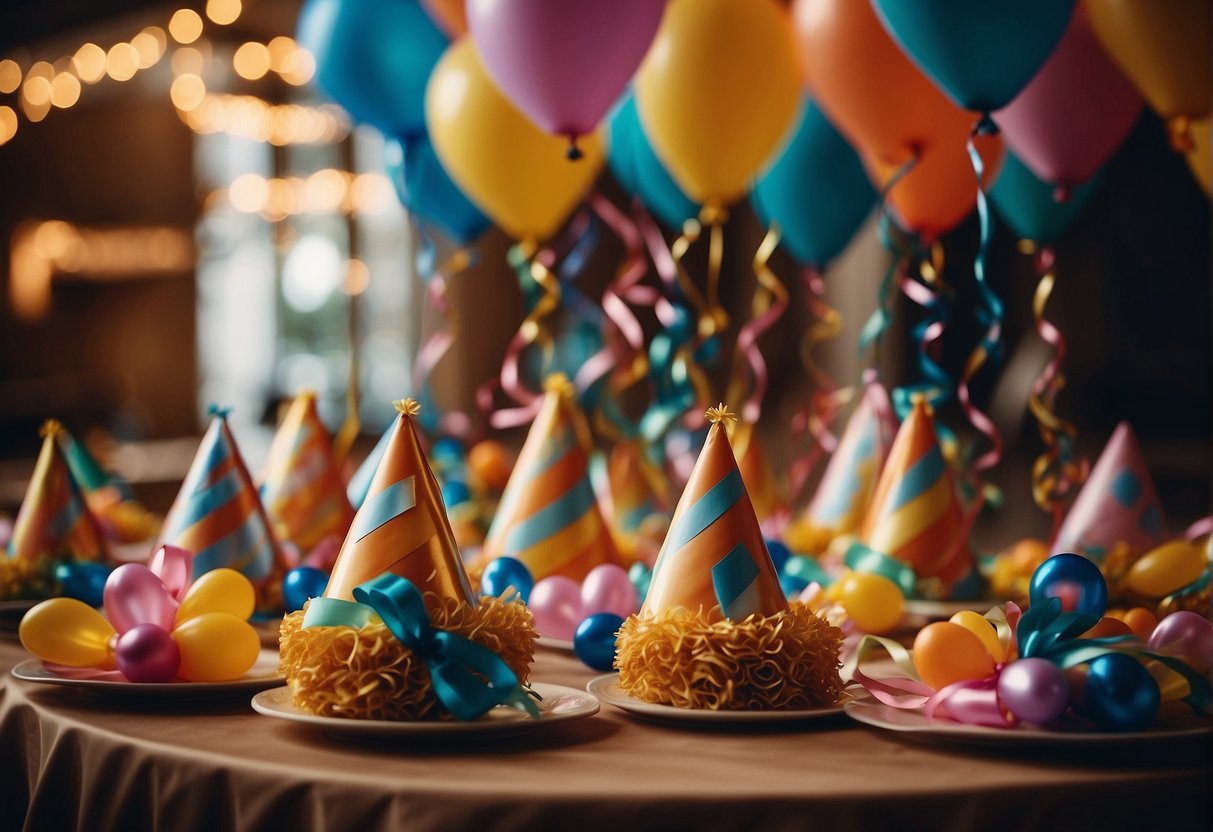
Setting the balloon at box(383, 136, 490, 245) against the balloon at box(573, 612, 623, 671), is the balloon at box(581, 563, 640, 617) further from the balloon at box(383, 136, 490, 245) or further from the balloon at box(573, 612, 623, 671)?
the balloon at box(383, 136, 490, 245)

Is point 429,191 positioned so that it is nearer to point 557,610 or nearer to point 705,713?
point 557,610

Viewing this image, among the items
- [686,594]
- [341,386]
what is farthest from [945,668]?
[341,386]

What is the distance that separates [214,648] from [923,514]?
1028mm

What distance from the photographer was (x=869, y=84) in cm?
211

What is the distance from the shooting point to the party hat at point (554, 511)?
A: 1.87m

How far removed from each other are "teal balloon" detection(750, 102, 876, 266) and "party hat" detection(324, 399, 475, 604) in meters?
1.45

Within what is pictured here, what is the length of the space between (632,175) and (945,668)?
1933 millimetres

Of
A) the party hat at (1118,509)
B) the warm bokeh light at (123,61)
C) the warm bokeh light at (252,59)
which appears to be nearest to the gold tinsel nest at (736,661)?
the party hat at (1118,509)

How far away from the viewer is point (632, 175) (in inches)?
118

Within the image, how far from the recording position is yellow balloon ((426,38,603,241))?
2430 millimetres

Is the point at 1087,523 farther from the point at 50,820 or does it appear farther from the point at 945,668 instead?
the point at 50,820

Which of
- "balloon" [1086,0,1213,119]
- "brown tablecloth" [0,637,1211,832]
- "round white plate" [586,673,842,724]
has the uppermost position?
"balloon" [1086,0,1213,119]

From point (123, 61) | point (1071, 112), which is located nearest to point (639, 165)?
point (1071, 112)

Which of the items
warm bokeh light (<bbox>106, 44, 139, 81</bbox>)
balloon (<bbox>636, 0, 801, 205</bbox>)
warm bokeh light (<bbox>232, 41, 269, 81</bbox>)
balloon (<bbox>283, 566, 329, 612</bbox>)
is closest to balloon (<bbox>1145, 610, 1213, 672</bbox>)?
balloon (<bbox>283, 566, 329, 612</bbox>)
